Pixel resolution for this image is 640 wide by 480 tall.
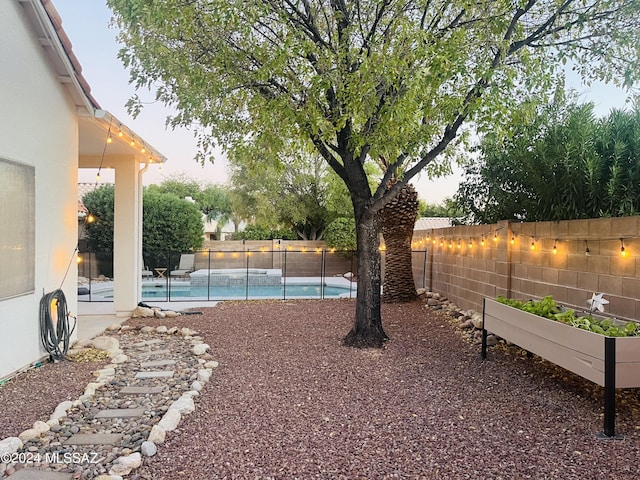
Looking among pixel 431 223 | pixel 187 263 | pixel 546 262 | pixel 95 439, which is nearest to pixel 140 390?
pixel 95 439

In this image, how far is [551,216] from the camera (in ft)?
21.2

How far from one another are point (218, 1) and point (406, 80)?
2293mm

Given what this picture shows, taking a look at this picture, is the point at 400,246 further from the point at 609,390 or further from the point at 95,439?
the point at 95,439

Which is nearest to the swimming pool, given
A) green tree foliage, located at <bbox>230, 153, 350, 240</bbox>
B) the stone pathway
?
green tree foliage, located at <bbox>230, 153, 350, 240</bbox>

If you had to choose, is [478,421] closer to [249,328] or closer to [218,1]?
[249,328]

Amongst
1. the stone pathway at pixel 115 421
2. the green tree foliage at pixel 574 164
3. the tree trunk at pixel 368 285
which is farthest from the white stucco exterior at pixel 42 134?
the green tree foliage at pixel 574 164

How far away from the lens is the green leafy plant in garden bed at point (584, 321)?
150 inches

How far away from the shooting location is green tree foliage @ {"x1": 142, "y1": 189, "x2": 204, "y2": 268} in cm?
1755

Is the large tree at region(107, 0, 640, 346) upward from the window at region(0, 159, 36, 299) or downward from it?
upward

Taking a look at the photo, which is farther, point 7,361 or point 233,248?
point 233,248

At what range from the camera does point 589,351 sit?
368 cm

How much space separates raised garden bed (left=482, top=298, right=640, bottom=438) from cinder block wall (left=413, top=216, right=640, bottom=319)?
1024mm

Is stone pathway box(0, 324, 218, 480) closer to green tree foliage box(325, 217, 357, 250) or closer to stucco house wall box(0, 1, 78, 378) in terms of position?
stucco house wall box(0, 1, 78, 378)

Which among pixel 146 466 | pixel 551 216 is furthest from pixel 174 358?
pixel 551 216
